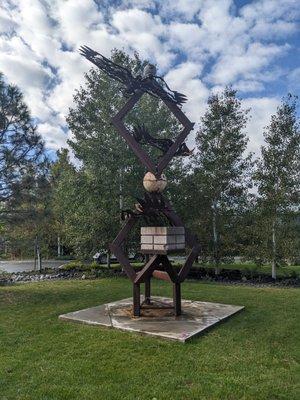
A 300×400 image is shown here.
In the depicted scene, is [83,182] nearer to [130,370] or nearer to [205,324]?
[205,324]

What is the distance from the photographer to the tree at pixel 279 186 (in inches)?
464

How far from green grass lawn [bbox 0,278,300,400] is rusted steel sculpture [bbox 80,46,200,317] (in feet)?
3.36

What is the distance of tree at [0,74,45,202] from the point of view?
8.58 meters

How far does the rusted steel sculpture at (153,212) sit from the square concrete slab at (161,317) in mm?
263

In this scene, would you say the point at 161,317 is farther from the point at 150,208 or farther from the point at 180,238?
the point at 150,208

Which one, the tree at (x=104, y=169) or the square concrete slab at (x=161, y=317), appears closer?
the square concrete slab at (x=161, y=317)

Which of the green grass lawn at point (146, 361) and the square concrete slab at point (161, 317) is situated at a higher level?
the square concrete slab at point (161, 317)

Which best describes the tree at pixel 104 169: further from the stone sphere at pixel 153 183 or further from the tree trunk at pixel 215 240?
the stone sphere at pixel 153 183

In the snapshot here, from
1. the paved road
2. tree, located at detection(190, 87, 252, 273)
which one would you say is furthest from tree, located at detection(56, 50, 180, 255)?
the paved road

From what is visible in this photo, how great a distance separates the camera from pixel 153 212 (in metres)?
5.81

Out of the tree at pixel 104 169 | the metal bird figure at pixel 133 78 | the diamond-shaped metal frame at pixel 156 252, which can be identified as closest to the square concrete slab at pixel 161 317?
the diamond-shaped metal frame at pixel 156 252

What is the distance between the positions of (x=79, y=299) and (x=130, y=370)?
13.3 ft

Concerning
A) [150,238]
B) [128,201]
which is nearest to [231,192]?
[128,201]

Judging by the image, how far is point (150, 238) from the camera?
5.63 metres
